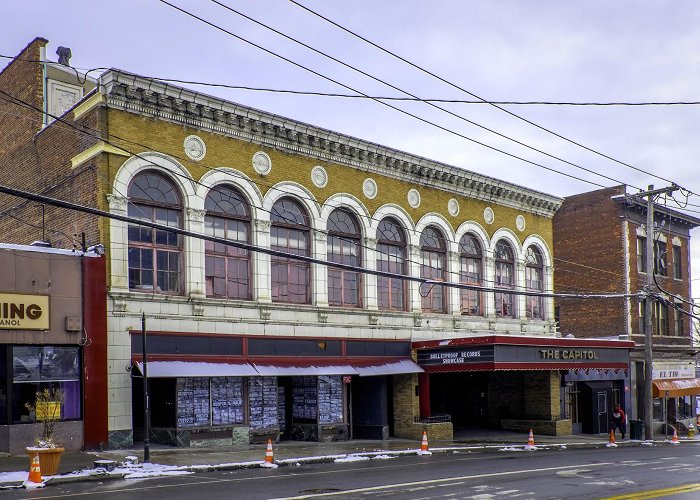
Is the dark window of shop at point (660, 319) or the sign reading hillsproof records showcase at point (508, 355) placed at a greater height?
the dark window of shop at point (660, 319)

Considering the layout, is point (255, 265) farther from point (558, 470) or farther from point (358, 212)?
point (558, 470)

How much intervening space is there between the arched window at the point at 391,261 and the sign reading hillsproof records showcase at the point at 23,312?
541 inches

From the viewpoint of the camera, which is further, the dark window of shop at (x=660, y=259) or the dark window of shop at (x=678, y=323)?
the dark window of shop at (x=678, y=323)

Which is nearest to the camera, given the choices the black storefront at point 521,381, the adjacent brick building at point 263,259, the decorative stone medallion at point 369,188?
the adjacent brick building at point 263,259

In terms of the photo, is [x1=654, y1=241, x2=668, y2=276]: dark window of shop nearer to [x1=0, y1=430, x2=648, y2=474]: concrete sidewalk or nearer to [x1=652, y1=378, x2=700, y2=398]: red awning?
[x1=652, y1=378, x2=700, y2=398]: red awning

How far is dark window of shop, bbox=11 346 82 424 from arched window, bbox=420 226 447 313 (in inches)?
611

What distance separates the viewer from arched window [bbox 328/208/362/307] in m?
30.1

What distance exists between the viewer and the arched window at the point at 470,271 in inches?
1395

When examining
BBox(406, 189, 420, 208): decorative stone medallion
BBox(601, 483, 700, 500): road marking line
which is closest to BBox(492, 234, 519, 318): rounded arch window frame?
BBox(406, 189, 420, 208): decorative stone medallion

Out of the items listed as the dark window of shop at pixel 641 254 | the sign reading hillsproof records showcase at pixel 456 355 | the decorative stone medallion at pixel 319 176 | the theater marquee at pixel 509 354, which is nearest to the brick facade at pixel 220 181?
the decorative stone medallion at pixel 319 176

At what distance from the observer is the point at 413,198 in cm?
3334

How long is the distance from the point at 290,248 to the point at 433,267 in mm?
7892

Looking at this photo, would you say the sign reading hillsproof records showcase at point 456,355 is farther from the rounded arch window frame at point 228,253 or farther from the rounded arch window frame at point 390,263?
the rounded arch window frame at point 228,253

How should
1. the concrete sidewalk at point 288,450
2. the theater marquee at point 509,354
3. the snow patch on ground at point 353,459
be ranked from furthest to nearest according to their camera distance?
the theater marquee at point 509,354 → the snow patch on ground at point 353,459 → the concrete sidewalk at point 288,450
